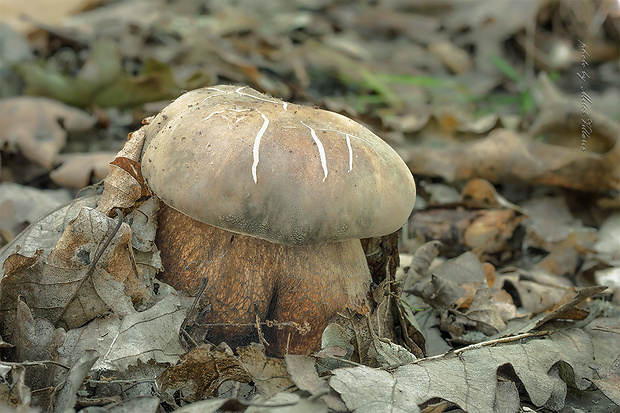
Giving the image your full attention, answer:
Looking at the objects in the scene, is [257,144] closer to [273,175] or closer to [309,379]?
[273,175]

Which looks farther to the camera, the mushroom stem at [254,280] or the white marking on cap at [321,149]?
the mushroom stem at [254,280]

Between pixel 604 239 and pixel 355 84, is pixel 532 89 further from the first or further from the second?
pixel 604 239

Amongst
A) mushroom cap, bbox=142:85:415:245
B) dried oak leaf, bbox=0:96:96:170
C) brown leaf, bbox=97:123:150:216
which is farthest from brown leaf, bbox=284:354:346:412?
dried oak leaf, bbox=0:96:96:170

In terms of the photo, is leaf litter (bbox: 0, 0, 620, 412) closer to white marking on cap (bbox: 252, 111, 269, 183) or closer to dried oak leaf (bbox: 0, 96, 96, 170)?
dried oak leaf (bbox: 0, 96, 96, 170)

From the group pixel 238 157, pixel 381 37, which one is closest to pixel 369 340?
pixel 238 157

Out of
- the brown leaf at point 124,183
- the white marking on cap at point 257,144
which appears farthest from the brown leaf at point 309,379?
the brown leaf at point 124,183

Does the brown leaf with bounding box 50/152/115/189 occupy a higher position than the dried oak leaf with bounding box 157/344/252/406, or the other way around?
the dried oak leaf with bounding box 157/344/252/406

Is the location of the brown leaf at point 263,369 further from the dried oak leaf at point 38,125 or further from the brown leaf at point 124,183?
the dried oak leaf at point 38,125
